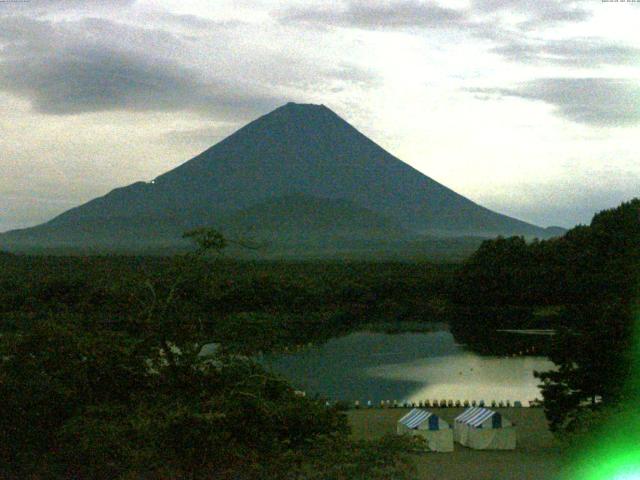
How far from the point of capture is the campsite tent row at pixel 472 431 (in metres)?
15.8

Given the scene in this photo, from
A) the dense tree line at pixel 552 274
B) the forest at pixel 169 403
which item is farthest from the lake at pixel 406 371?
the forest at pixel 169 403

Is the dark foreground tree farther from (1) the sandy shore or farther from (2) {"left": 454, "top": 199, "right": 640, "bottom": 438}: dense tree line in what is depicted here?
(2) {"left": 454, "top": 199, "right": 640, "bottom": 438}: dense tree line

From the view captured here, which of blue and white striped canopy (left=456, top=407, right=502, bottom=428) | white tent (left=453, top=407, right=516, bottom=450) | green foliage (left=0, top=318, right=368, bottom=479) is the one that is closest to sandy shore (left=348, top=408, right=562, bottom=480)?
white tent (left=453, top=407, right=516, bottom=450)

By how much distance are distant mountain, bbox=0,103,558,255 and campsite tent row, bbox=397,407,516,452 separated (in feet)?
393

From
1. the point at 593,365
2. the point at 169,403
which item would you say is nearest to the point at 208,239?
the point at 169,403

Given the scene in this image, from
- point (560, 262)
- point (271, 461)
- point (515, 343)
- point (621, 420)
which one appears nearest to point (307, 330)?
point (515, 343)

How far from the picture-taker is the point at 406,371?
28375 mm

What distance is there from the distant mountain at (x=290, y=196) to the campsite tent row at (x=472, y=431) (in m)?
120

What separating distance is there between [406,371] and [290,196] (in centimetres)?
11992

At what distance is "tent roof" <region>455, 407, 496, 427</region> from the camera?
1612cm

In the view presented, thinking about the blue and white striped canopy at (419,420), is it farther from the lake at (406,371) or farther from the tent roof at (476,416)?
the lake at (406,371)

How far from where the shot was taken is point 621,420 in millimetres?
10648

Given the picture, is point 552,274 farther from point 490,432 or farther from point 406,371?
point 490,432

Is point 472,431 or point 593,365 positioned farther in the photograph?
point 472,431
